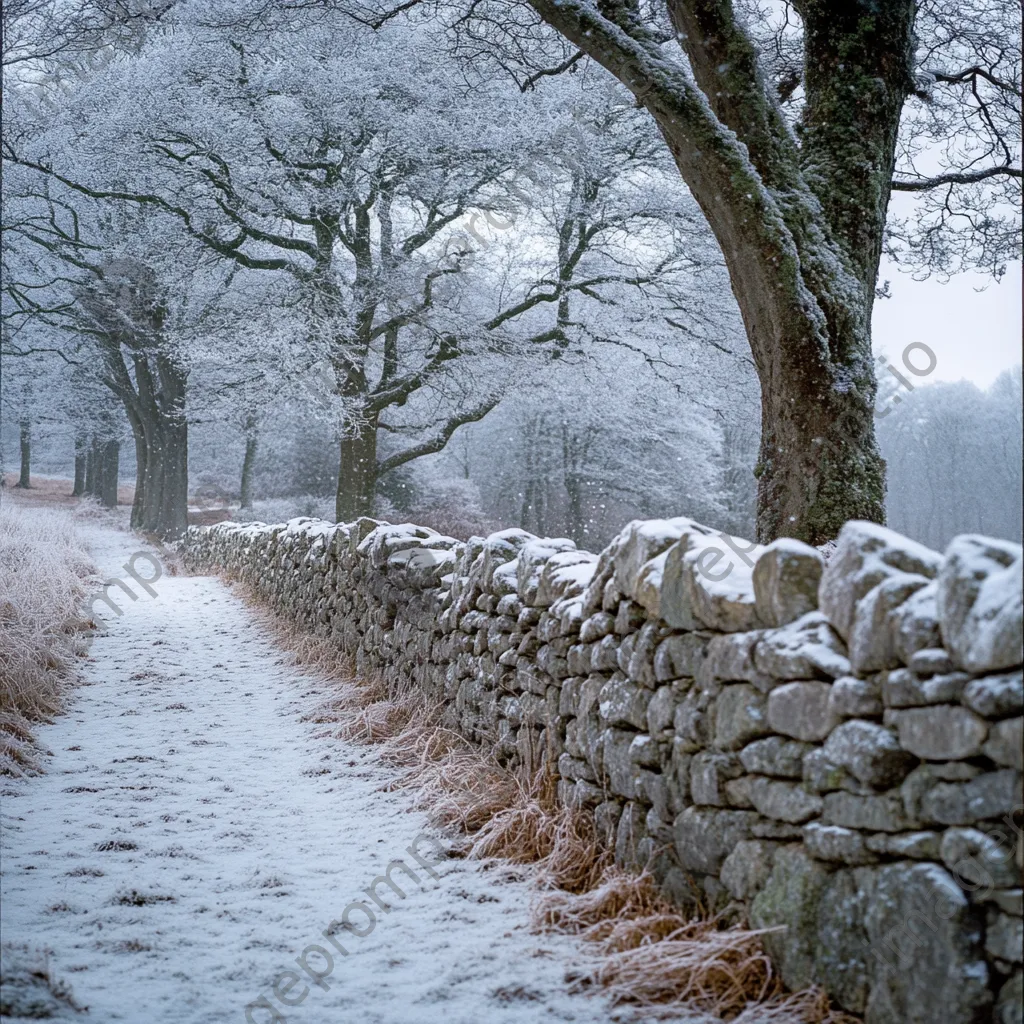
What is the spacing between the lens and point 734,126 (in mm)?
4891

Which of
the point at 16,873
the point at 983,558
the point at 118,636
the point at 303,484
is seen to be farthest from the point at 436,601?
the point at 303,484

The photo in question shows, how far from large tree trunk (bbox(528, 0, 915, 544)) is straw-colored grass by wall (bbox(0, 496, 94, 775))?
4246mm

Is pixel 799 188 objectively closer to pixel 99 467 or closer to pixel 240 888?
pixel 240 888

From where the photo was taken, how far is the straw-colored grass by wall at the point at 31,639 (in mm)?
4879

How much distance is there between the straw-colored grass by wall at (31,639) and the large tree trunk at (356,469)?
137 inches

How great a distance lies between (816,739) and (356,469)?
10.9 meters

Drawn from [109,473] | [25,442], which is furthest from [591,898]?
[25,442]

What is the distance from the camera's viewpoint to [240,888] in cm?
319

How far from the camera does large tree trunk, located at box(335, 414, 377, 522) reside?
40.9 ft

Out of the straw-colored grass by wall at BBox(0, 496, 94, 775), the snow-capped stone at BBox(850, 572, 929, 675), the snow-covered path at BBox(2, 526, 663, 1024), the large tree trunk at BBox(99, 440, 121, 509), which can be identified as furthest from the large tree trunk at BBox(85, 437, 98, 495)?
the snow-capped stone at BBox(850, 572, 929, 675)

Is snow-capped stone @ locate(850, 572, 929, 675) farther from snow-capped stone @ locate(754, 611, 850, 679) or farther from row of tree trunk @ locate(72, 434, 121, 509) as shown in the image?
row of tree trunk @ locate(72, 434, 121, 509)

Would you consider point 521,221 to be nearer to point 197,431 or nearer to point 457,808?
point 457,808

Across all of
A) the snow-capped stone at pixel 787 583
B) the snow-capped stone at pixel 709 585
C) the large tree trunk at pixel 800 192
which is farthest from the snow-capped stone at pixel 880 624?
the large tree trunk at pixel 800 192

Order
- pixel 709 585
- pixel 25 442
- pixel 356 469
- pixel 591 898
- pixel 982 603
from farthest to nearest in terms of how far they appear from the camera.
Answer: pixel 25 442
pixel 356 469
pixel 591 898
pixel 709 585
pixel 982 603
